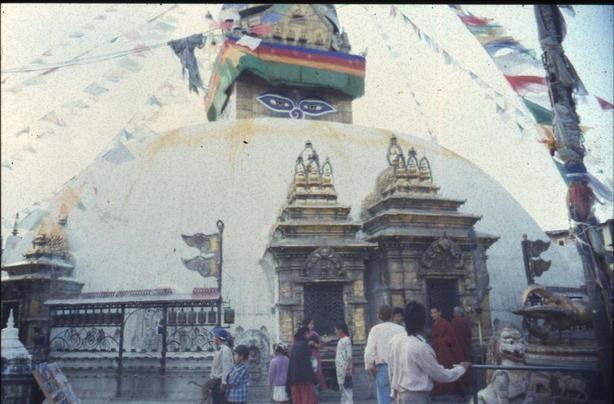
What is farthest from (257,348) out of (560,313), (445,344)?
(560,313)

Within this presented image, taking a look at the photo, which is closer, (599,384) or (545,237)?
(599,384)

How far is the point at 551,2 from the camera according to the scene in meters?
5.41

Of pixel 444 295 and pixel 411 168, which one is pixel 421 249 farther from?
pixel 411 168

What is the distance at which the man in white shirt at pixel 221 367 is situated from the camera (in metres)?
5.72

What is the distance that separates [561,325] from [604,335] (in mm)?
401

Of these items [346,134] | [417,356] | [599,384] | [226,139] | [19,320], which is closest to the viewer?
[417,356]

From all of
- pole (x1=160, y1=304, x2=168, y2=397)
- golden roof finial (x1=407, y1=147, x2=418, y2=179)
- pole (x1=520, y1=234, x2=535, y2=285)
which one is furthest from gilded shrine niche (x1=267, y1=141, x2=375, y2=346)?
pole (x1=520, y1=234, x2=535, y2=285)

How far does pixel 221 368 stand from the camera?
5.82m

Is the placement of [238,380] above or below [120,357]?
below

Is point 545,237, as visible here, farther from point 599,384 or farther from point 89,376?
point 89,376

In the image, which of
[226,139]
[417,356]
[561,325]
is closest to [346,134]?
[226,139]

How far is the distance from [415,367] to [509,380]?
178 centimetres

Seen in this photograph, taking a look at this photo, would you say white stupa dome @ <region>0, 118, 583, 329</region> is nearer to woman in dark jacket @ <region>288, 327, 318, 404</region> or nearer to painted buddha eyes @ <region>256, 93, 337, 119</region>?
painted buddha eyes @ <region>256, 93, 337, 119</region>

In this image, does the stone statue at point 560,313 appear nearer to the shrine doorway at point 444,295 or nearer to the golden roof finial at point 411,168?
the shrine doorway at point 444,295
